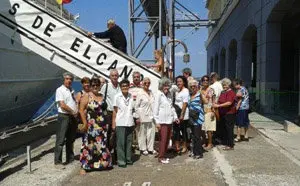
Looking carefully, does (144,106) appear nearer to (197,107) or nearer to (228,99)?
(197,107)

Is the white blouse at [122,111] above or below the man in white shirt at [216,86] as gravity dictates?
below

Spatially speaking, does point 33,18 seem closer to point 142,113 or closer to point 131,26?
point 142,113

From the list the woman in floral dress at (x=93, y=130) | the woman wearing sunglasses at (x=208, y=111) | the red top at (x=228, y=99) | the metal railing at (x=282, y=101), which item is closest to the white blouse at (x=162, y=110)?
the woman in floral dress at (x=93, y=130)

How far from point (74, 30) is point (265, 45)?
37.3 feet

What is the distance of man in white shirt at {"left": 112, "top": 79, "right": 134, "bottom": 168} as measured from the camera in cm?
737

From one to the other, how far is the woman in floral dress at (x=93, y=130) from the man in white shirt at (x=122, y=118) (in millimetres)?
411

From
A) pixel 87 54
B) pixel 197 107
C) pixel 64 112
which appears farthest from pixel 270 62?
pixel 64 112

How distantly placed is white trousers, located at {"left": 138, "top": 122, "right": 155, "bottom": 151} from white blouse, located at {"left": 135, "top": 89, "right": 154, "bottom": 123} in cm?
17

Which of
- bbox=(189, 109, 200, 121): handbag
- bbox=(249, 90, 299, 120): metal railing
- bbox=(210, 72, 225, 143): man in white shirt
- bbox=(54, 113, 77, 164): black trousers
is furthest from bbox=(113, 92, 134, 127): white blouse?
bbox=(249, 90, 299, 120): metal railing

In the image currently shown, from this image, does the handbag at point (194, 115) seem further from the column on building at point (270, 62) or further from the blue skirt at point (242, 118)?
the column on building at point (270, 62)

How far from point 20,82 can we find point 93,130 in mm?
A: 7285

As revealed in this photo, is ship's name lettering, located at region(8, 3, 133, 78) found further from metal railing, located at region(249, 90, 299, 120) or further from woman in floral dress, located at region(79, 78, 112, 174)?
metal railing, located at region(249, 90, 299, 120)

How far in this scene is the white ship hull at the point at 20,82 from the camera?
39.9 feet

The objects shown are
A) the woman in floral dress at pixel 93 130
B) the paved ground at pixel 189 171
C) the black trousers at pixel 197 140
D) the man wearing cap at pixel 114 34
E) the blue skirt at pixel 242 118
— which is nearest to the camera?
the paved ground at pixel 189 171
